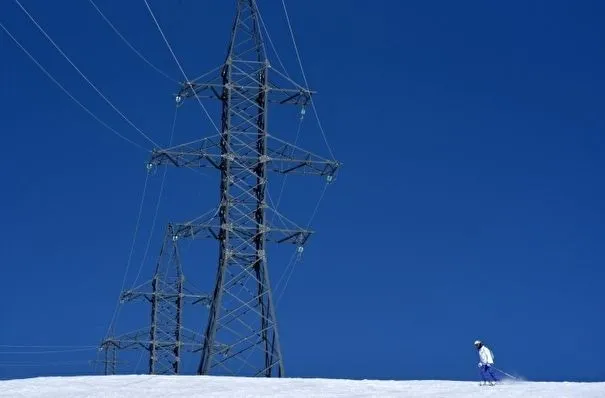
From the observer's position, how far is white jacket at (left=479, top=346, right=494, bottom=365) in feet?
85.1

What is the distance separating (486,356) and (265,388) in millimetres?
5510

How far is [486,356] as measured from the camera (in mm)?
25953

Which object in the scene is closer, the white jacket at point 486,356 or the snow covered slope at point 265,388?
the snow covered slope at point 265,388

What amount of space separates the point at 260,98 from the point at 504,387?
15561 mm

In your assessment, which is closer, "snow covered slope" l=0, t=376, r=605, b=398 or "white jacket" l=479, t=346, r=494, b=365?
"snow covered slope" l=0, t=376, r=605, b=398

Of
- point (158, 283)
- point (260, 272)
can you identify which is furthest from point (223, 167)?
point (158, 283)

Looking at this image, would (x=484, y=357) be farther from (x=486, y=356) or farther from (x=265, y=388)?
(x=265, y=388)

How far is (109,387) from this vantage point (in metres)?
25.7

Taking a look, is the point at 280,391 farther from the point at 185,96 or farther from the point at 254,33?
the point at 254,33

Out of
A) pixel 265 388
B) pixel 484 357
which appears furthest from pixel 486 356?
pixel 265 388

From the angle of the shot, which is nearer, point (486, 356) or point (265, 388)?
point (265, 388)

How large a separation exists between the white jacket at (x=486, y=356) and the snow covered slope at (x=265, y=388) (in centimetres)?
61

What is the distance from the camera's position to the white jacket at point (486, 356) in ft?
85.1

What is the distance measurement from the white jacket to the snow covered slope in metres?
0.61
